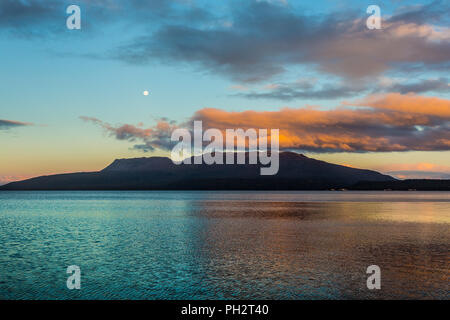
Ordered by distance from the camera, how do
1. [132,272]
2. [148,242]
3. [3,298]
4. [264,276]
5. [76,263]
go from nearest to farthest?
[3,298] < [264,276] < [132,272] < [76,263] < [148,242]

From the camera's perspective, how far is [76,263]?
35562mm

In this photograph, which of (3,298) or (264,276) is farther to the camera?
(264,276)
